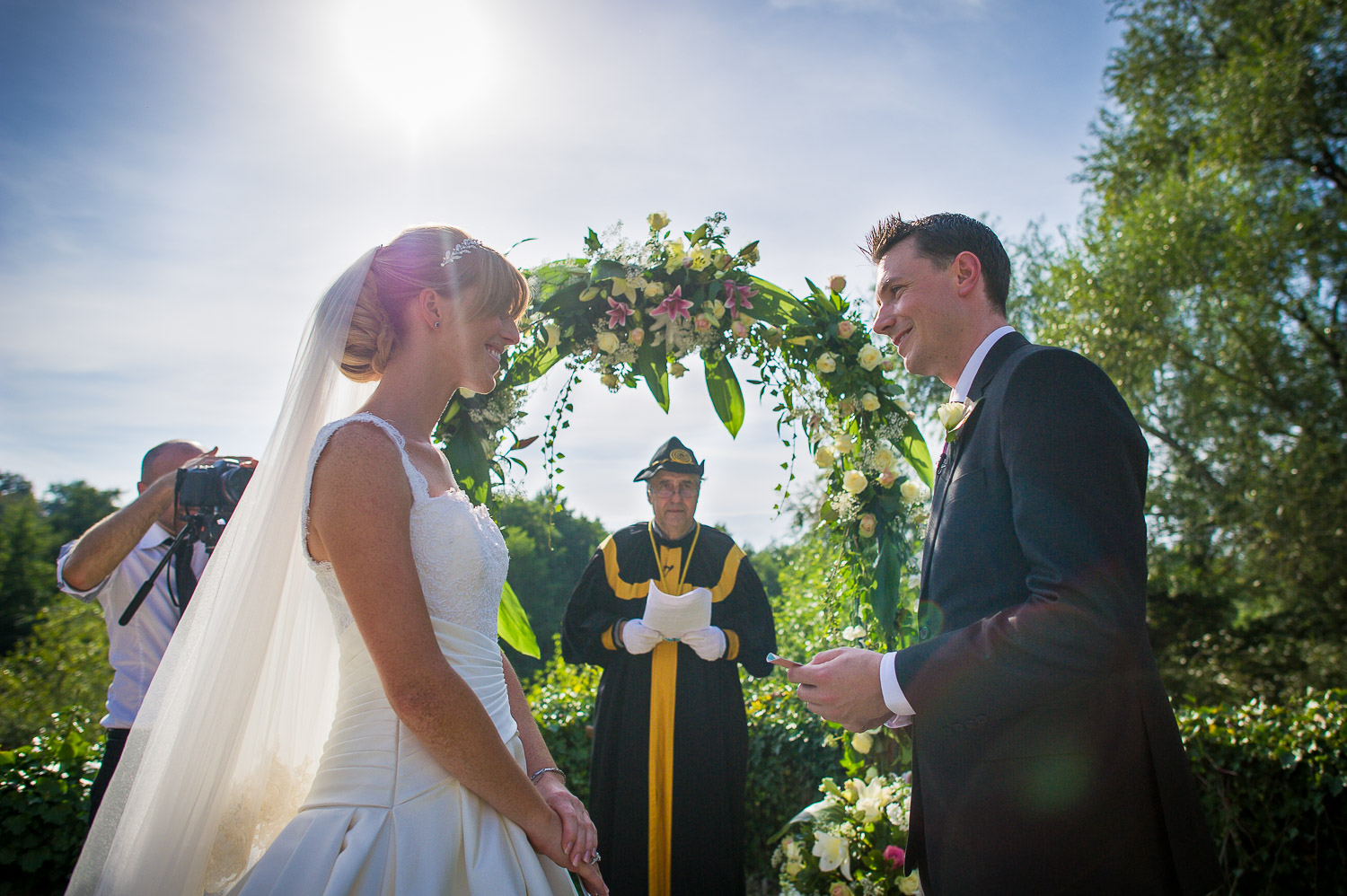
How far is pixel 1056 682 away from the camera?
1.56 m

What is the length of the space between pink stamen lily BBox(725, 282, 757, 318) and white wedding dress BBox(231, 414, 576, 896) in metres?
2.02

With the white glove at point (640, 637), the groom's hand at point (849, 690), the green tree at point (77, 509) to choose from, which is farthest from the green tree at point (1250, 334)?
the green tree at point (77, 509)

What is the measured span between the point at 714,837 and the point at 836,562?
5.38ft

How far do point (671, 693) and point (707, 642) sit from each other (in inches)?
14.1

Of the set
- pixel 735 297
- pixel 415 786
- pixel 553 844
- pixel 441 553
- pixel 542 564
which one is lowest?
pixel 553 844

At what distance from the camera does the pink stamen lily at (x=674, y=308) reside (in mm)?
3480

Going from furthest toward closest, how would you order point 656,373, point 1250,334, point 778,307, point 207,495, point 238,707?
point 1250,334 < point 778,307 < point 656,373 < point 207,495 < point 238,707

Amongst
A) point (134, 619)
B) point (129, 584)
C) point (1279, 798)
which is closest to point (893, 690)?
point (134, 619)

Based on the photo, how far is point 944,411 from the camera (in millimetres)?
2143

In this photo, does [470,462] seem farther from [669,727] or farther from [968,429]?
[968,429]

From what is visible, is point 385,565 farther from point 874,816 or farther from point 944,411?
point 874,816

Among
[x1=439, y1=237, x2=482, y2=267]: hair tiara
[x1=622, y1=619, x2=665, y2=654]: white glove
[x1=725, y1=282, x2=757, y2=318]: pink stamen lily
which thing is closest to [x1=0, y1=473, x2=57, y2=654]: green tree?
[x1=622, y1=619, x2=665, y2=654]: white glove

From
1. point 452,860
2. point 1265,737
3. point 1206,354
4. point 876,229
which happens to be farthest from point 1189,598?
point 452,860

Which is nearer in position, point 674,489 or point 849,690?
point 849,690
